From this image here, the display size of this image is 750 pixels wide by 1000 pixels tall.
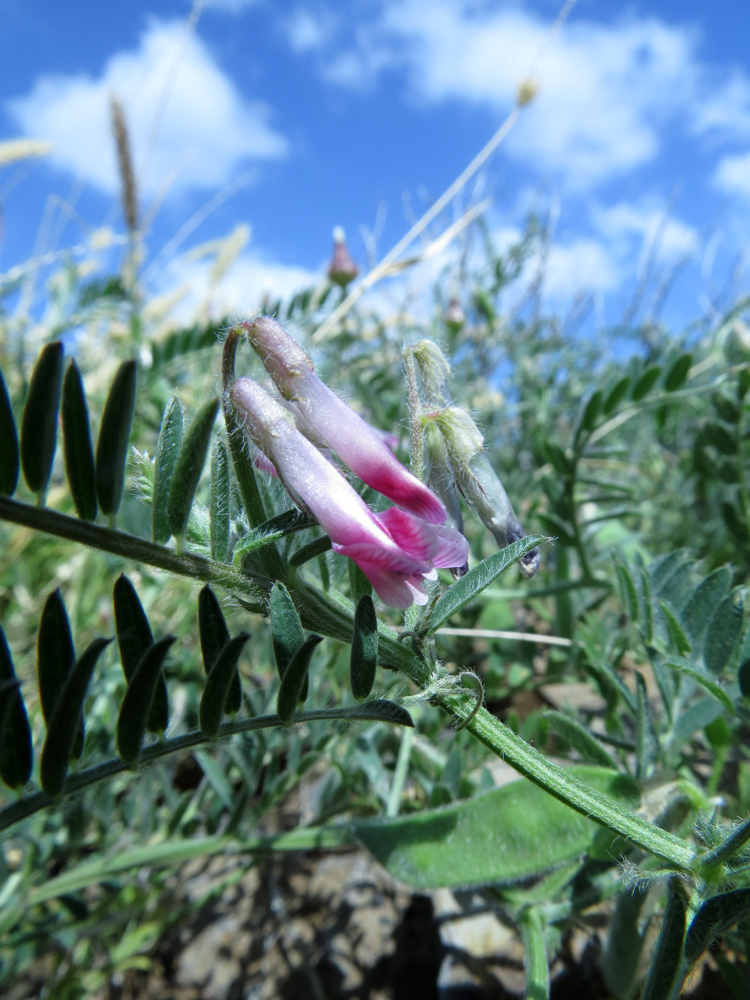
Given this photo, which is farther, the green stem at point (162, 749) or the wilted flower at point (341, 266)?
the wilted flower at point (341, 266)

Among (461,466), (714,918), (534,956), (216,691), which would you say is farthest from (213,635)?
(534,956)

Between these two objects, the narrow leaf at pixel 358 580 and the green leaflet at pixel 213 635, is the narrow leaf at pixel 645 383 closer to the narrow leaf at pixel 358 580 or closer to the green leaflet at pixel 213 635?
the narrow leaf at pixel 358 580

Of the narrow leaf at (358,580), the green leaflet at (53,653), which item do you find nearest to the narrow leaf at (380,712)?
the narrow leaf at (358,580)

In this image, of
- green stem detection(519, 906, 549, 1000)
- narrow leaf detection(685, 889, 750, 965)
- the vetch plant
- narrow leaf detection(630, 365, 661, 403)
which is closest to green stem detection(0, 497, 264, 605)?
the vetch plant

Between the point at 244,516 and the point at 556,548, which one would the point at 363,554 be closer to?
the point at 244,516

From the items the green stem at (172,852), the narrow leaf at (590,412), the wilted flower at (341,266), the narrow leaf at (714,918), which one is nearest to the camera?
the narrow leaf at (714,918)

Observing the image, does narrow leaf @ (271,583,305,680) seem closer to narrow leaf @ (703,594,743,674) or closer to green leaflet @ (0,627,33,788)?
green leaflet @ (0,627,33,788)

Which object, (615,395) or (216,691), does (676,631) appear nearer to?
(216,691)
